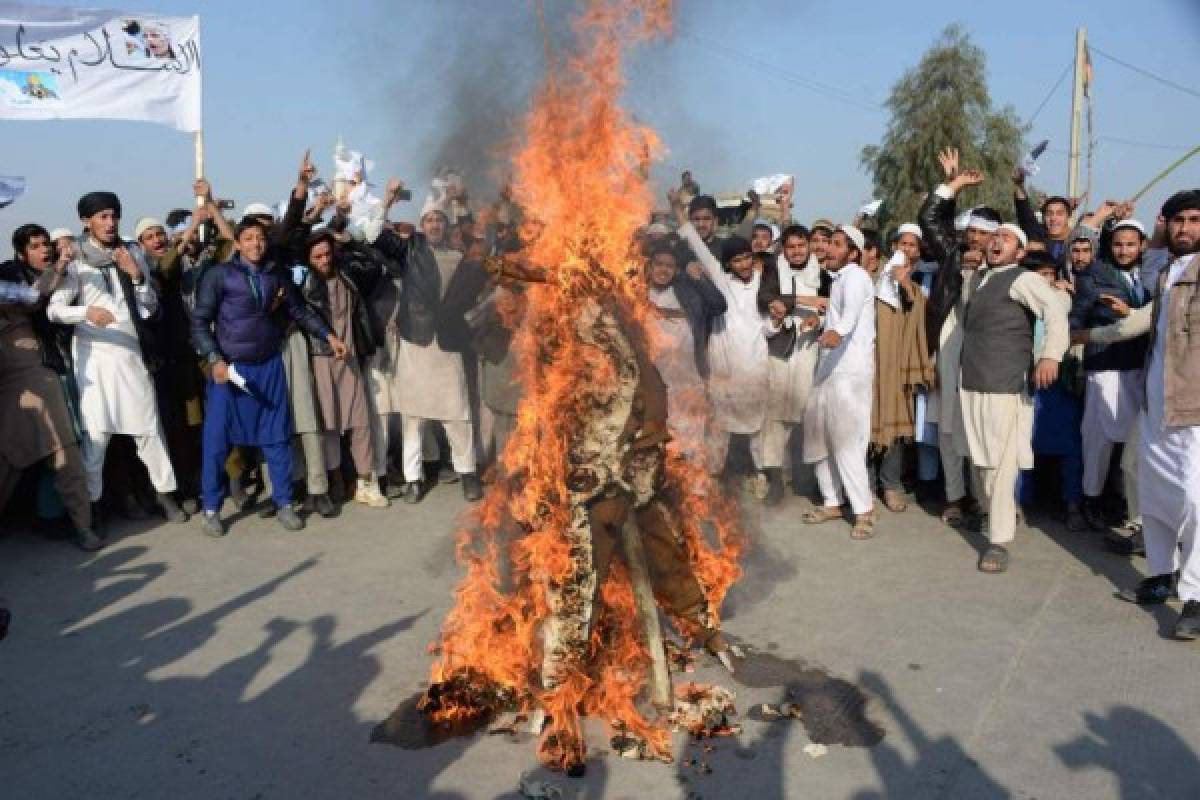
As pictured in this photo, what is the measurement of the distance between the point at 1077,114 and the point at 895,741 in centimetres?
1820

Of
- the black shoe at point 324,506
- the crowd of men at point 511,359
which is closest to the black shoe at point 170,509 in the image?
the crowd of men at point 511,359

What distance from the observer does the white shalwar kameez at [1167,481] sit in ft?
16.8

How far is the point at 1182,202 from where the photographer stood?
17.2ft

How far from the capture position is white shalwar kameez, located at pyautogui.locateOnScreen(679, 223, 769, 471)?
781cm

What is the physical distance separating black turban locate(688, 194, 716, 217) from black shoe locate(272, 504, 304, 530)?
405 cm

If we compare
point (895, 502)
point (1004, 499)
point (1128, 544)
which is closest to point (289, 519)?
point (895, 502)

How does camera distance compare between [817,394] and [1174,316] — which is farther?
[817,394]

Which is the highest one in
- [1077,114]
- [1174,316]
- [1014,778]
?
[1077,114]

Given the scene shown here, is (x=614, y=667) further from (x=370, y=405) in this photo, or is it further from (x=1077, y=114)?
(x=1077, y=114)

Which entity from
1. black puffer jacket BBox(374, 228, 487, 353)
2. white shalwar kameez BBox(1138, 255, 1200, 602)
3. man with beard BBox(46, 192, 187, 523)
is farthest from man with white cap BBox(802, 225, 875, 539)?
man with beard BBox(46, 192, 187, 523)

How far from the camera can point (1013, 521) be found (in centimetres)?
632

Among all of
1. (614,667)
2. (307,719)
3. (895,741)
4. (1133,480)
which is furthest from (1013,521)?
(307,719)

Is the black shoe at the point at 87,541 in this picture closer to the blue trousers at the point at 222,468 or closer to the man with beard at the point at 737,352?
the blue trousers at the point at 222,468

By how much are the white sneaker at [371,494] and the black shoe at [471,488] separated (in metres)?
0.68
